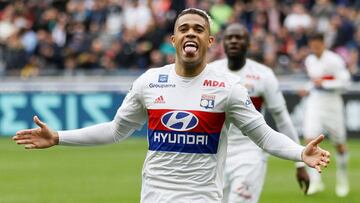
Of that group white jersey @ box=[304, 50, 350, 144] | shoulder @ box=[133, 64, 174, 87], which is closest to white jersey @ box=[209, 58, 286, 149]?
shoulder @ box=[133, 64, 174, 87]

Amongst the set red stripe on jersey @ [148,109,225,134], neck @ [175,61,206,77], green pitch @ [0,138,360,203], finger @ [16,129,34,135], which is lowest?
green pitch @ [0,138,360,203]

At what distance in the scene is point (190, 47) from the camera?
7.44 meters

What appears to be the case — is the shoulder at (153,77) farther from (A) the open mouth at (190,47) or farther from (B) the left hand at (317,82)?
(B) the left hand at (317,82)

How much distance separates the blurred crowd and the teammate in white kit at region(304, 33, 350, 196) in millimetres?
7816

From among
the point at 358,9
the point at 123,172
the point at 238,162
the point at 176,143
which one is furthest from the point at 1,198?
the point at 358,9

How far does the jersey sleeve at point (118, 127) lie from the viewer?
7.79 metres

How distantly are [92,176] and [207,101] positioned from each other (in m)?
11.5

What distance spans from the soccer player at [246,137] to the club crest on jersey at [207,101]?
2.98m

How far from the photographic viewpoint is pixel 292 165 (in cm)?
2092

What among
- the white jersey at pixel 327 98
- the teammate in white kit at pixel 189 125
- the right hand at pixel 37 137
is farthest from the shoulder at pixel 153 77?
the white jersey at pixel 327 98

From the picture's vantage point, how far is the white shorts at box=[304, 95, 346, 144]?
1761cm

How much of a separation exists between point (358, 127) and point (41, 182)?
10029 millimetres

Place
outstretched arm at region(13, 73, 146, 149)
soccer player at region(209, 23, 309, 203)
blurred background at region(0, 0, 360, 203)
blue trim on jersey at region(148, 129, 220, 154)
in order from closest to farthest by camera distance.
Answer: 1. blue trim on jersey at region(148, 129, 220, 154)
2. outstretched arm at region(13, 73, 146, 149)
3. soccer player at region(209, 23, 309, 203)
4. blurred background at region(0, 0, 360, 203)

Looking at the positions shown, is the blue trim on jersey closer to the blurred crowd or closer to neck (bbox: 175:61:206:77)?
neck (bbox: 175:61:206:77)
